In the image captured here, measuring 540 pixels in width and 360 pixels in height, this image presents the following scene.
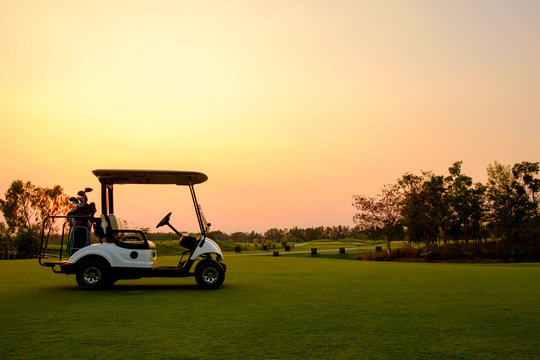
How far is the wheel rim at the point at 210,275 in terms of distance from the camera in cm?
1105

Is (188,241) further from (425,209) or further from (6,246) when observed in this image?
(6,246)

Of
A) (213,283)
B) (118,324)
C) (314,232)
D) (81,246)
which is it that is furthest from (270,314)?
(314,232)

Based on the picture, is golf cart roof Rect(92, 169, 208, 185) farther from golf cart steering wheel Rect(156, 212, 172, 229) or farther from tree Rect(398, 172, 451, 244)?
tree Rect(398, 172, 451, 244)

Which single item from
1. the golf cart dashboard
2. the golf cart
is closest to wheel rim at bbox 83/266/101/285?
the golf cart

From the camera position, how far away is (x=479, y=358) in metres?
4.75

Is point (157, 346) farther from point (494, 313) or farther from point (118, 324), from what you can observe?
point (494, 313)

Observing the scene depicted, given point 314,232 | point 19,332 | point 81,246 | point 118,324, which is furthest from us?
point 314,232

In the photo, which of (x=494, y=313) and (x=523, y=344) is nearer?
(x=523, y=344)

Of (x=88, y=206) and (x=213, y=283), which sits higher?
(x=88, y=206)

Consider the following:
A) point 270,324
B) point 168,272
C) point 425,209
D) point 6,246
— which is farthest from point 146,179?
point 6,246

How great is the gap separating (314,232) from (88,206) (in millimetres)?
91605

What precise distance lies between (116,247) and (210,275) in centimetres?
238

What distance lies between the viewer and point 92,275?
10.7m

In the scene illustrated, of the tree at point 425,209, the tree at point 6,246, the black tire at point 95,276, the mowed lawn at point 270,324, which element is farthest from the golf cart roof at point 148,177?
the tree at point 6,246
